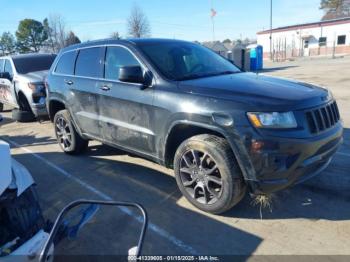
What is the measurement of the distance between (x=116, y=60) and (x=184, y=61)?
94 centimetres

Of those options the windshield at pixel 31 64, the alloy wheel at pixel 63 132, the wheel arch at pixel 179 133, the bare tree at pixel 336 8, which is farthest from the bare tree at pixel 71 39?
the bare tree at pixel 336 8

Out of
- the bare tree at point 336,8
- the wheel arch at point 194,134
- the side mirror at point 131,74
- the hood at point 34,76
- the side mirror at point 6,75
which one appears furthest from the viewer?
the bare tree at point 336,8

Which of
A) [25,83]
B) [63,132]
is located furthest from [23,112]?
[63,132]

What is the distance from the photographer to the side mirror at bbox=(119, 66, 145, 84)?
3914 mm

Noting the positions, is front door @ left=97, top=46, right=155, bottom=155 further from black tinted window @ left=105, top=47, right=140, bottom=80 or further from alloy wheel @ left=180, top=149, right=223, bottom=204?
alloy wheel @ left=180, top=149, right=223, bottom=204

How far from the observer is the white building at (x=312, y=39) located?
157 feet

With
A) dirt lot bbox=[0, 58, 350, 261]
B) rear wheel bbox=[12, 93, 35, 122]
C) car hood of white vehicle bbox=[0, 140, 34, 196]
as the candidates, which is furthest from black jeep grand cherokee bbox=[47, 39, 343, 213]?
rear wheel bbox=[12, 93, 35, 122]

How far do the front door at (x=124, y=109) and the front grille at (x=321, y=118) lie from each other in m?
1.76

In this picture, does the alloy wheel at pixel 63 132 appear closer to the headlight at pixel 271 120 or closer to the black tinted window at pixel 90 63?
the black tinted window at pixel 90 63

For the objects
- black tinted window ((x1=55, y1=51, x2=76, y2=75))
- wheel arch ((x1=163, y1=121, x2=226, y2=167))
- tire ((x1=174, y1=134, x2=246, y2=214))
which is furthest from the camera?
black tinted window ((x1=55, y1=51, x2=76, y2=75))

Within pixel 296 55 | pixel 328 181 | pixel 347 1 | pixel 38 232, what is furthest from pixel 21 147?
pixel 347 1

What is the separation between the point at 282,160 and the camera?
3119 millimetres

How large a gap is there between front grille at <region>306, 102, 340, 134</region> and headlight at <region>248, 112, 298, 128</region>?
27 centimetres

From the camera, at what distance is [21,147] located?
7.00 metres
